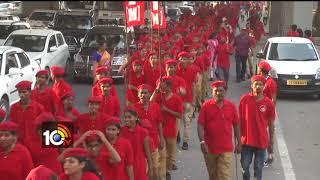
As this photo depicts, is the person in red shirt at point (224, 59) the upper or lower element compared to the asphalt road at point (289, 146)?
upper

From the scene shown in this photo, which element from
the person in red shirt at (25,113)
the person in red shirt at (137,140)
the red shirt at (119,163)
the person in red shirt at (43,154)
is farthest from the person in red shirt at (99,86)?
the red shirt at (119,163)

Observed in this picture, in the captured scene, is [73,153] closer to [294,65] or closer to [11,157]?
[11,157]

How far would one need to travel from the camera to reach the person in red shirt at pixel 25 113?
7.64 meters

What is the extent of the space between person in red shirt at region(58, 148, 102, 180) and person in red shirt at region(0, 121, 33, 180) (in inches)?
40.1

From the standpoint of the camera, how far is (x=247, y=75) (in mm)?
20344

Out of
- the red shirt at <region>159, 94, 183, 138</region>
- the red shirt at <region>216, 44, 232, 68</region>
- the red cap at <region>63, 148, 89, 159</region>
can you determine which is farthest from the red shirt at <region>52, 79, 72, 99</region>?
the red shirt at <region>216, 44, 232, 68</region>

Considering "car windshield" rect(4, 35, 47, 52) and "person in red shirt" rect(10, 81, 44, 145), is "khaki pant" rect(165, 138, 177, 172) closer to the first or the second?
"person in red shirt" rect(10, 81, 44, 145)

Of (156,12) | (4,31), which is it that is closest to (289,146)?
(156,12)

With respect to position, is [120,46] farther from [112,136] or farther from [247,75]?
[112,136]

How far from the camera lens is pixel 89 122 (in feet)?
24.3

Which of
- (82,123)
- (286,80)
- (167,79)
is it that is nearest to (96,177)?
(82,123)

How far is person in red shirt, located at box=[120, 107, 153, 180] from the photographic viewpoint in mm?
6727

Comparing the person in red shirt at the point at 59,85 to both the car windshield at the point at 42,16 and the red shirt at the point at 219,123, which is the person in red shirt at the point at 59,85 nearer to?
the red shirt at the point at 219,123

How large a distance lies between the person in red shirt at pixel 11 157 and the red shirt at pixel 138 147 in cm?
117
